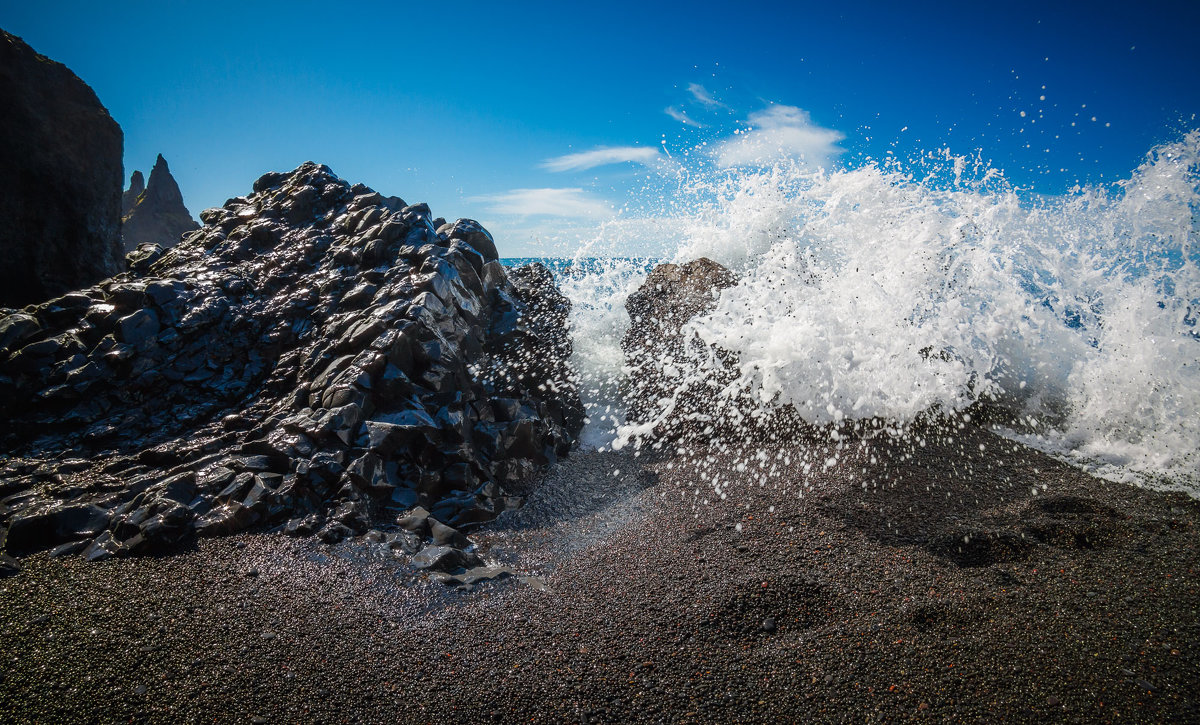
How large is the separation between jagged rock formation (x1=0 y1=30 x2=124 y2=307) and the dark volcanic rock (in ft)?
36.2

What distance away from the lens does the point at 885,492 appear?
15.4ft

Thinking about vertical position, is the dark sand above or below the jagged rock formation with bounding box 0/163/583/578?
below

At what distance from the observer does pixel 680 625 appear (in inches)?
122

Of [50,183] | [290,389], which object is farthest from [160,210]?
[290,389]

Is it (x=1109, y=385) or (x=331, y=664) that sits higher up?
(x=1109, y=385)

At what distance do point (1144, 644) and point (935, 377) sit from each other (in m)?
3.84

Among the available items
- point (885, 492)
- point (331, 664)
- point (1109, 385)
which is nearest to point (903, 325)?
point (1109, 385)

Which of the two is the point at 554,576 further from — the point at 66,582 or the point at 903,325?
the point at 903,325

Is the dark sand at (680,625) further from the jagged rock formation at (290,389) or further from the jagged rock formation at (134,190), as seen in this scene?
the jagged rock formation at (134,190)

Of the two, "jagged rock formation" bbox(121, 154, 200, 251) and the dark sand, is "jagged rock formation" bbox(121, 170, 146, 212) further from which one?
the dark sand

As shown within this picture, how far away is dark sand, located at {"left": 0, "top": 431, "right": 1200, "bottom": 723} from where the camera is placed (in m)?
2.51

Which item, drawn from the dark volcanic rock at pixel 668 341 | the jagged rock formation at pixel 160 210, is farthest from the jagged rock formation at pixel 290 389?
the jagged rock formation at pixel 160 210

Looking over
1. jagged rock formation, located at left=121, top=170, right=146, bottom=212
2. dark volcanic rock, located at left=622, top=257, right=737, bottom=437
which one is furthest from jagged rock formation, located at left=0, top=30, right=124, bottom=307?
jagged rock formation, located at left=121, top=170, right=146, bottom=212

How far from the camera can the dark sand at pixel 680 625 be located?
2.51 m
